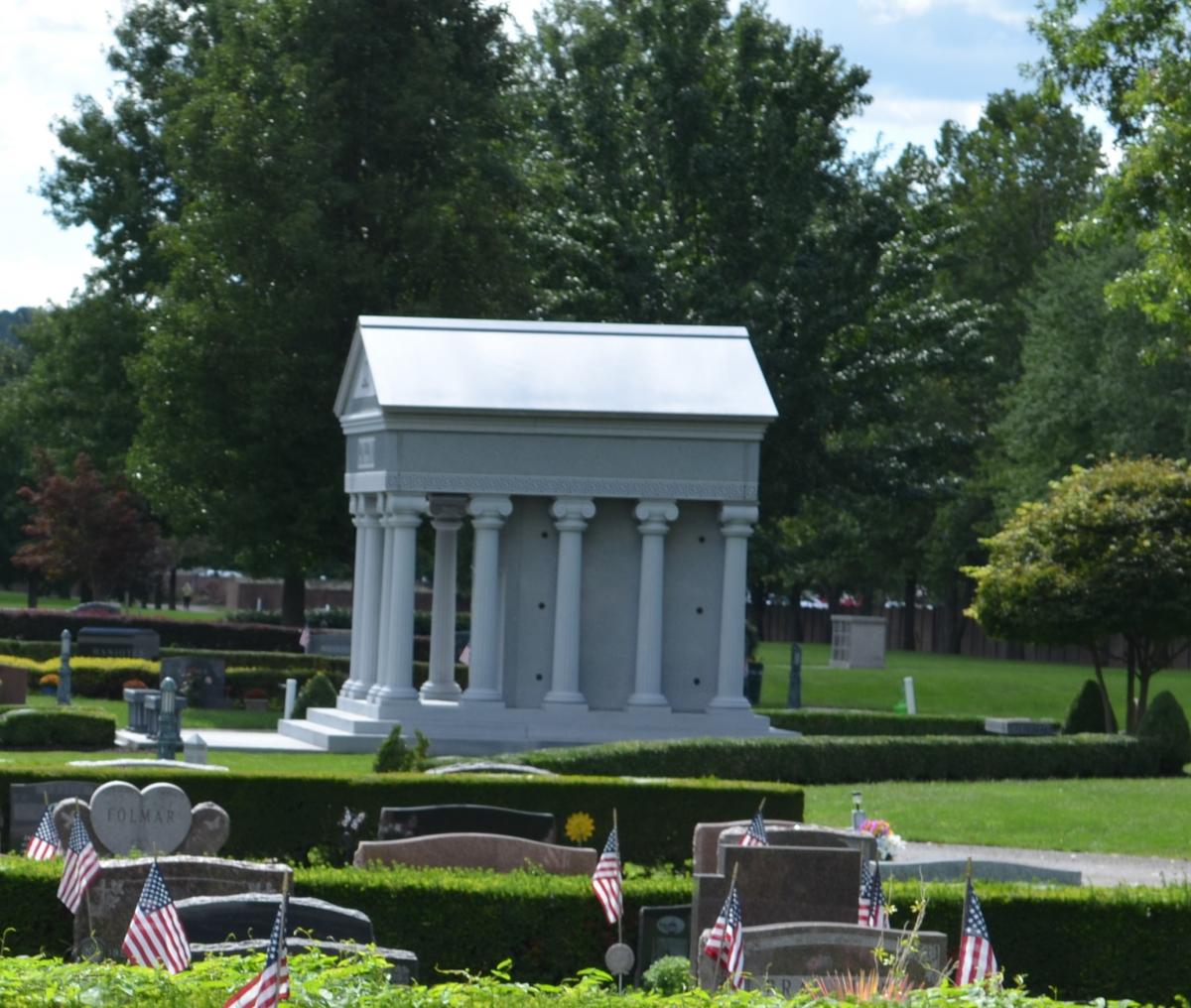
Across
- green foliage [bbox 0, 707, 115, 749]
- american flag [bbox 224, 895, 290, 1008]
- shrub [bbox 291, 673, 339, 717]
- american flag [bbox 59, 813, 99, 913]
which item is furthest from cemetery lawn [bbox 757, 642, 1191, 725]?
american flag [bbox 224, 895, 290, 1008]

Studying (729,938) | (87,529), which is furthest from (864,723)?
(87,529)

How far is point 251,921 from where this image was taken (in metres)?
11.4

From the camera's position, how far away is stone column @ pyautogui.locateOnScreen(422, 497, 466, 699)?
107ft

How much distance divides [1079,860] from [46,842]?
36.8ft

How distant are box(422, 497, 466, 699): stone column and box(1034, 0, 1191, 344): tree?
36.6 ft

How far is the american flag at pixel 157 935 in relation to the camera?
32.1 feet

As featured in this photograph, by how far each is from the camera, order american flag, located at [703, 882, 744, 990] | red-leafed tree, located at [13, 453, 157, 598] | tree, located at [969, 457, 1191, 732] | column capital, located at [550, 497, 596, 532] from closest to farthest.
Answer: american flag, located at [703, 882, 744, 990] → column capital, located at [550, 497, 596, 532] → tree, located at [969, 457, 1191, 732] → red-leafed tree, located at [13, 453, 157, 598]

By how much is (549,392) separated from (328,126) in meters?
17.4

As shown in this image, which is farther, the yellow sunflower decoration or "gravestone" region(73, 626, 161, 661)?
"gravestone" region(73, 626, 161, 661)

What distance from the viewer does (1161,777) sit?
2961 cm

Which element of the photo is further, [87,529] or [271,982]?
[87,529]

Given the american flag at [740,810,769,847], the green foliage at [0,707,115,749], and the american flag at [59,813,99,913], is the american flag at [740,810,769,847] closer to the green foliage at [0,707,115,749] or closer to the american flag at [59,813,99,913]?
the american flag at [59,813,99,913]

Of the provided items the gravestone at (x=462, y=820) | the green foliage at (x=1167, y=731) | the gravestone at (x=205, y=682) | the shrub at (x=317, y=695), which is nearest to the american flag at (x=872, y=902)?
the gravestone at (x=462, y=820)

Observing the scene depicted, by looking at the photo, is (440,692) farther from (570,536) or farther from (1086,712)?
(1086,712)
